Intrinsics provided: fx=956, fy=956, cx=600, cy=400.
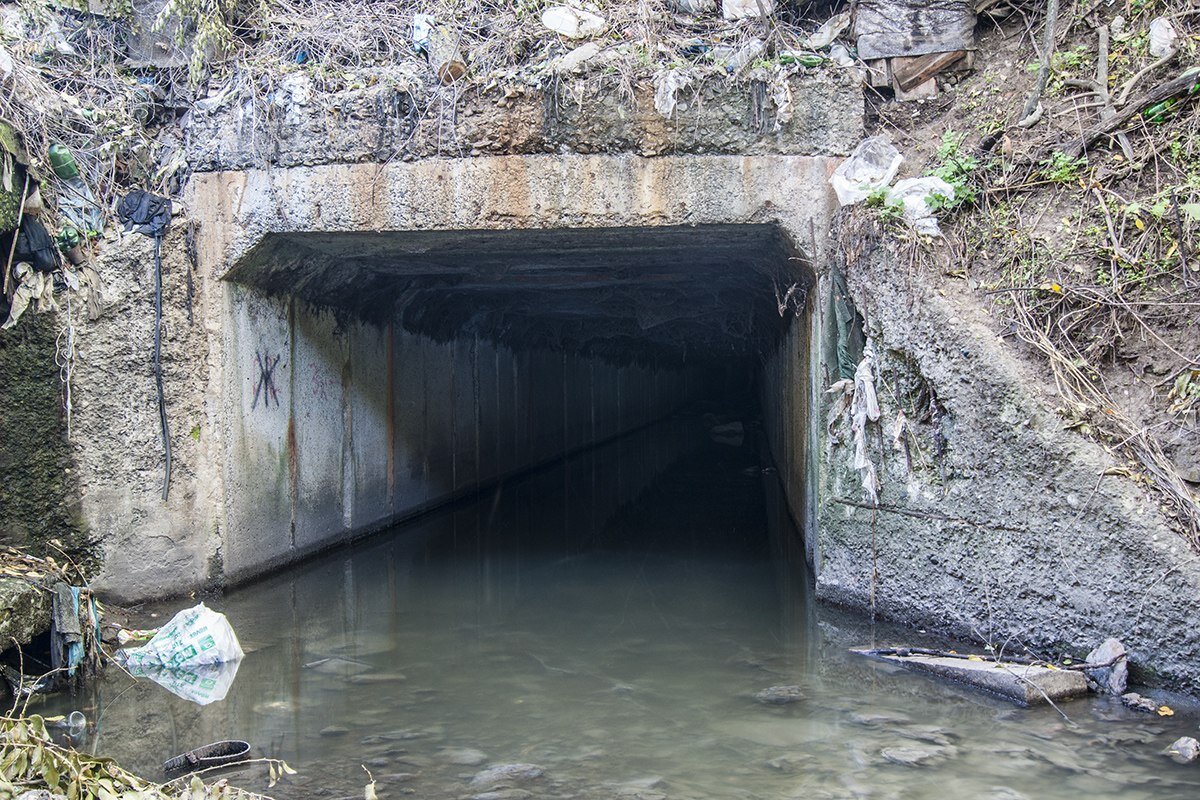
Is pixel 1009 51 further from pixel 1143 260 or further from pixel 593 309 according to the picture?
pixel 593 309

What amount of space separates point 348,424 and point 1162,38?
6.66m

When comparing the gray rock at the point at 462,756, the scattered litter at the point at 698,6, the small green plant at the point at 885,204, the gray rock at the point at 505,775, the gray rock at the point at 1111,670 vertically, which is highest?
the scattered litter at the point at 698,6

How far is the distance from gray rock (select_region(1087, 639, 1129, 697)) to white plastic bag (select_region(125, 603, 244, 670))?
4441mm

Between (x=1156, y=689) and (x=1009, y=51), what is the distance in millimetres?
4040

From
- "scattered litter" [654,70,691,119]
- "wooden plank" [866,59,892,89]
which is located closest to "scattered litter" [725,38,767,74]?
"scattered litter" [654,70,691,119]

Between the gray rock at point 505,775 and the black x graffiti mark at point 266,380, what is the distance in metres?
4.02

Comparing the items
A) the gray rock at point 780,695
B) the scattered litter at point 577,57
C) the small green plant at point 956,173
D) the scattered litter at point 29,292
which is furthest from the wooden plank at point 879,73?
the scattered litter at point 29,292

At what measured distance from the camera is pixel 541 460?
14.9 metres

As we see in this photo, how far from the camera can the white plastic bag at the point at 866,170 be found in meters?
5.77

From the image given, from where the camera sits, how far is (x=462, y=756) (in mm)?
3916

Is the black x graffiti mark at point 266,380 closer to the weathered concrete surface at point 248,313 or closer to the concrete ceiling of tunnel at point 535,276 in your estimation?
the weathered concrete surface at point 248,313

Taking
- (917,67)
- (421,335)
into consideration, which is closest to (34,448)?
(421,335)

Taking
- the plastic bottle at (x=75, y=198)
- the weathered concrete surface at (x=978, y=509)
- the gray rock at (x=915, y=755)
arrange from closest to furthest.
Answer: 1. the gray rock at (x=915, y=755)
2. the weathered concrete surface at (x=978, y=509)
3. the plastic bottle at (x=75, y=198)

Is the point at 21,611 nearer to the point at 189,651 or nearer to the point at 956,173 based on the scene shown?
the point at 189,651
